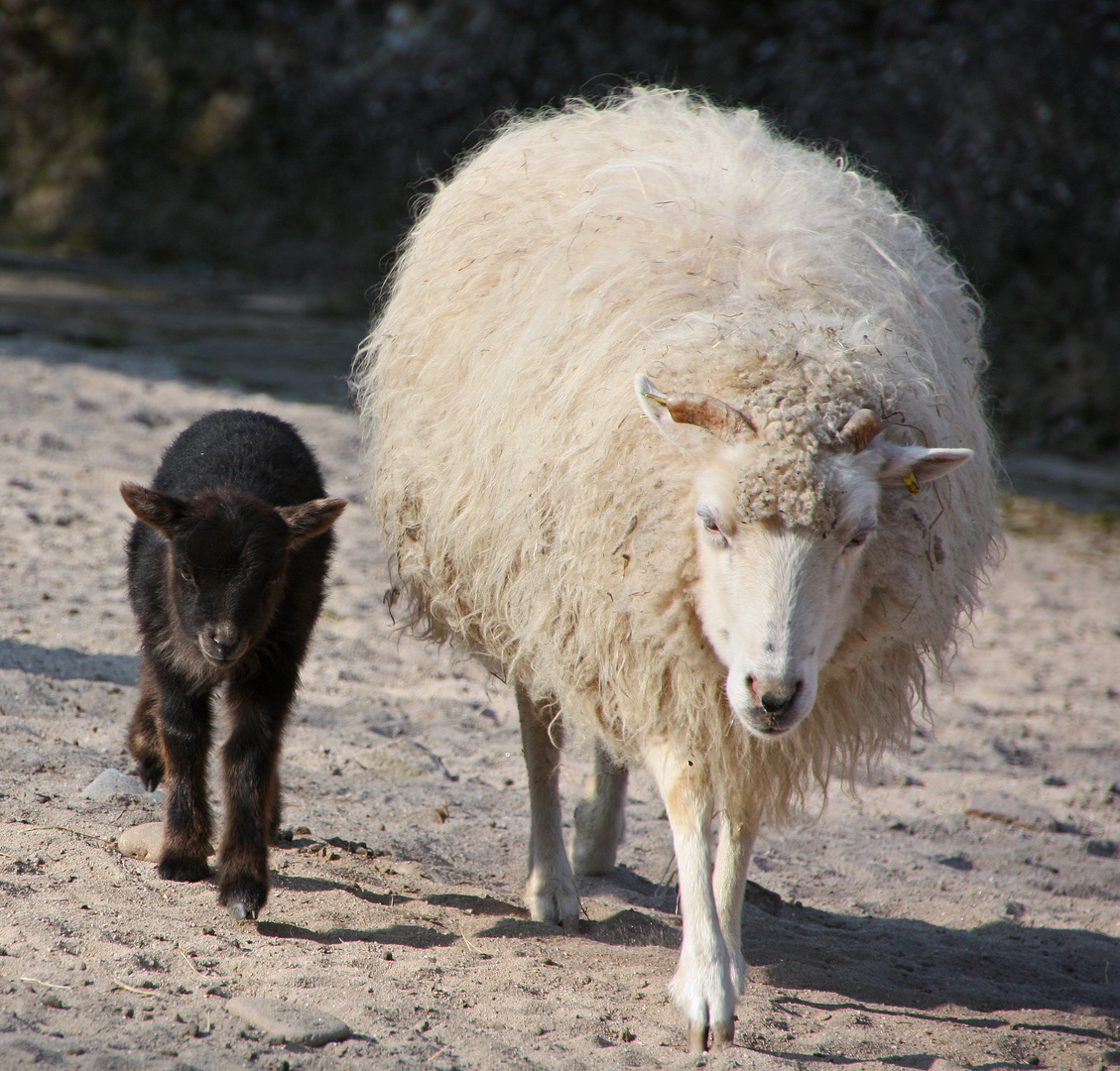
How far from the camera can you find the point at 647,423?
344 cm

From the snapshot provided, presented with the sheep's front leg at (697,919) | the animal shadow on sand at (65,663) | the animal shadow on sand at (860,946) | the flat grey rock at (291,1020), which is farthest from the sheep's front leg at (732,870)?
the animal shadow on sand at (65,663)

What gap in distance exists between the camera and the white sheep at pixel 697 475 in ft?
10.5

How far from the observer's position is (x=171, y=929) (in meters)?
3.42

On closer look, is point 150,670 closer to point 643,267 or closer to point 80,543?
point 643,267

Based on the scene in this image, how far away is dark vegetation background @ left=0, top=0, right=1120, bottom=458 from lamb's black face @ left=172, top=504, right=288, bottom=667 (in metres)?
11.5

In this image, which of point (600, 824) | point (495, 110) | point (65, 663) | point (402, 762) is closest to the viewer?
point (600, 824)

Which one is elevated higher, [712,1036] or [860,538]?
[860,538]

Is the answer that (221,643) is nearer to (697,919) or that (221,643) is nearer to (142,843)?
(142,843)

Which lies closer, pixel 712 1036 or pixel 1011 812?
pixel 712 1036

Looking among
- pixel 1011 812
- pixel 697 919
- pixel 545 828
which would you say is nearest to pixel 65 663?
pixel 545 828

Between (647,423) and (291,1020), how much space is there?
173 cm

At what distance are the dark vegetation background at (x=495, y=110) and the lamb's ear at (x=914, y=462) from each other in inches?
439

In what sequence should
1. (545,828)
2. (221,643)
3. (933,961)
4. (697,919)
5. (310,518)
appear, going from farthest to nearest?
(933,961), (545,828), (310,518), (221,643), (697,919)

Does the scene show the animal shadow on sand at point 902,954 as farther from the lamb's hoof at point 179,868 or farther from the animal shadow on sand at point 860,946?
the lamb's hoof at point 179,868
